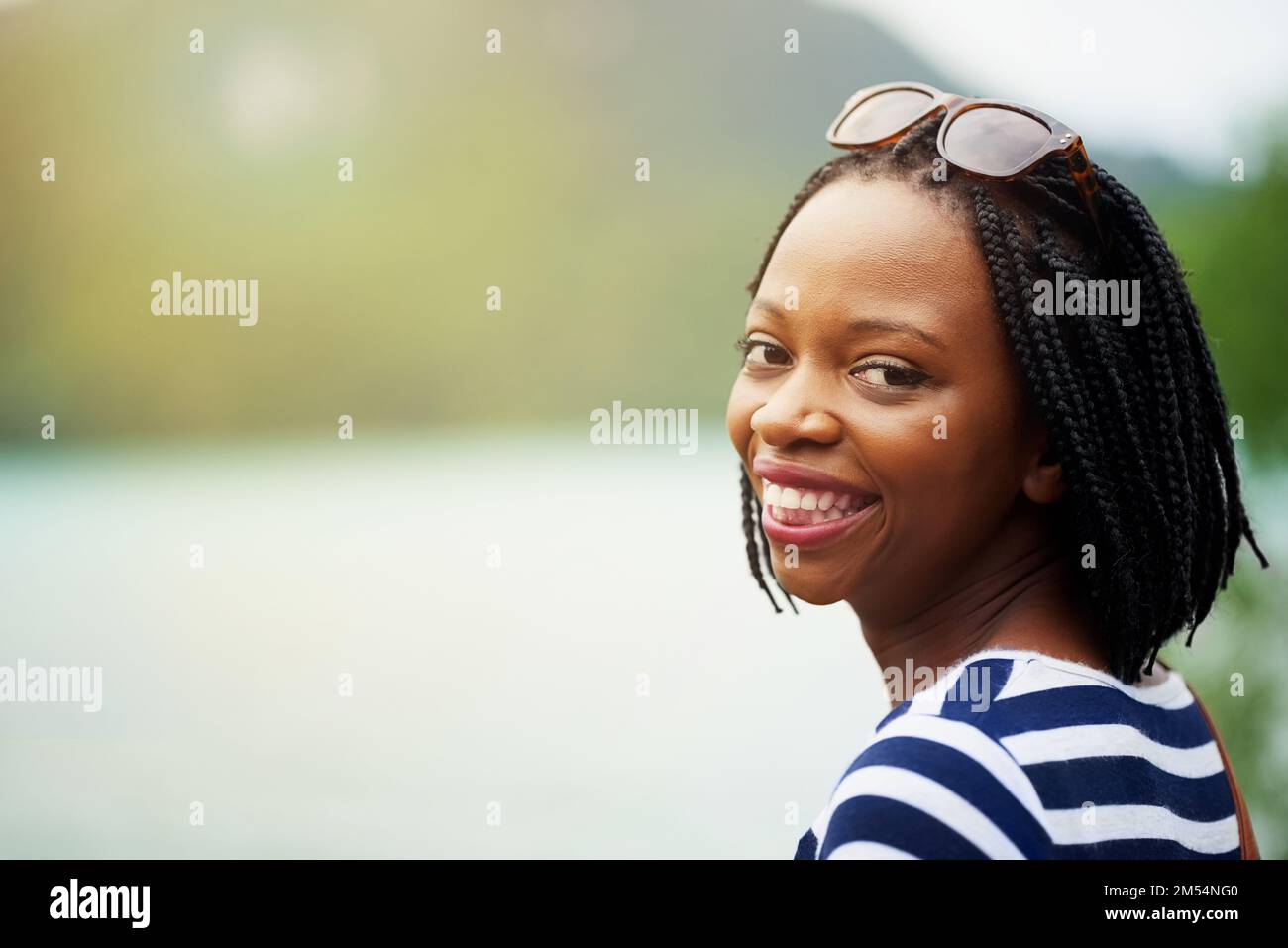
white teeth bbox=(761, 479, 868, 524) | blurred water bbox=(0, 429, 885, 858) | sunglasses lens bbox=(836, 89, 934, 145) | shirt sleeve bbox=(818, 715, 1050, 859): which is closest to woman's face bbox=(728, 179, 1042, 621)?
white teeth bbox=(761, 479, 868, 524)

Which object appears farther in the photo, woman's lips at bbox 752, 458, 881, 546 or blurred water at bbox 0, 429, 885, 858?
blurred water at bbox 0, 429, 885, 858

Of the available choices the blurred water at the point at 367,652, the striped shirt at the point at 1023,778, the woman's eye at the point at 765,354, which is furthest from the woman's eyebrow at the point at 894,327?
the blurred water at the point at 367,652

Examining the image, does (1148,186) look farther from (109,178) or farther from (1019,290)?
(109,178)

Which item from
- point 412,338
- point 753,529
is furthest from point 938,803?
point 412,338

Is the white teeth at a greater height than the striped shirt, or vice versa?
the white teeth

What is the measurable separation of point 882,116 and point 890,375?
402 mm

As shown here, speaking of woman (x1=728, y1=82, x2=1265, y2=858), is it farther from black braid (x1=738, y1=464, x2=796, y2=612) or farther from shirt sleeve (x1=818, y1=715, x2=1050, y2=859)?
black braid (x1=738, y1=464, x2=796, y2=612)

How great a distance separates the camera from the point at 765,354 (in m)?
1.58

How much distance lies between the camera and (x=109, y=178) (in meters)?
11.7

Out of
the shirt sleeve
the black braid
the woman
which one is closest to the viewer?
the shirt sleeve

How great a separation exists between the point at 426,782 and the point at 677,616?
1759mm

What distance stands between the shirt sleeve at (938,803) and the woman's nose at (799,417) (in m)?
0.38

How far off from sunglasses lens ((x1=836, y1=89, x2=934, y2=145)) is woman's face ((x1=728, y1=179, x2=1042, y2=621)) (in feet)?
0.35

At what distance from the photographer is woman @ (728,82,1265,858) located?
55.9 inches
